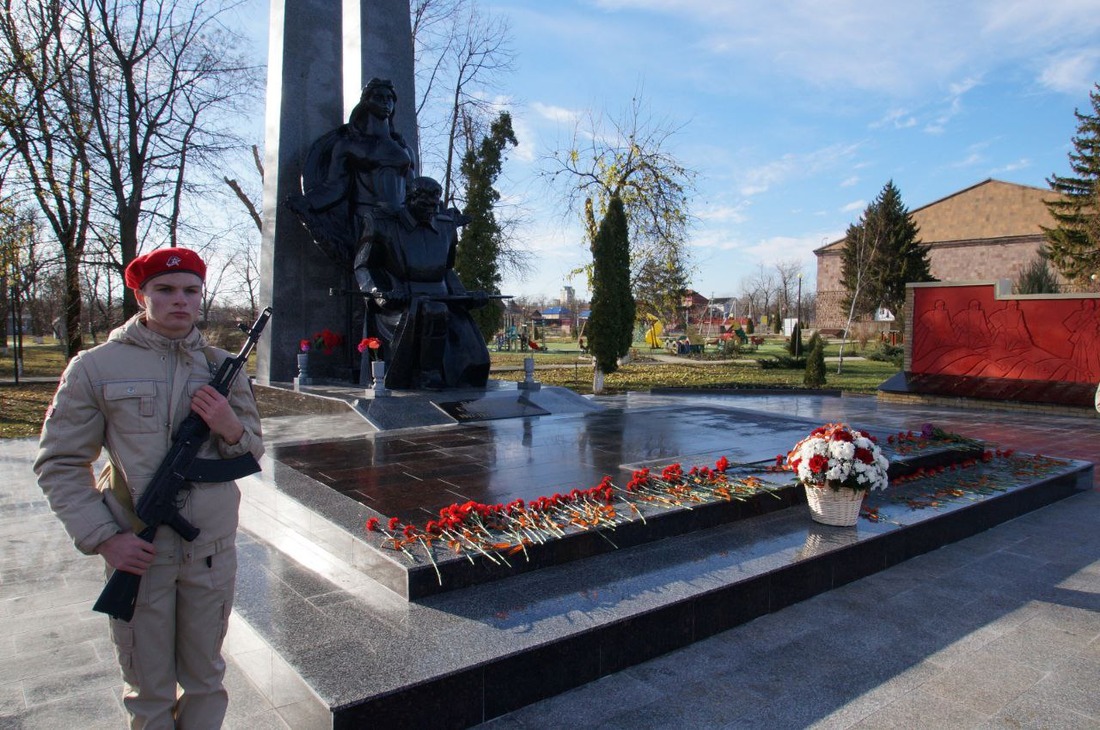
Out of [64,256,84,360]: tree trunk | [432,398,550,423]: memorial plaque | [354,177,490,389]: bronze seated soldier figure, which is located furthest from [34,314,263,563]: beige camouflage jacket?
[64,256,84,360]: tree trunk

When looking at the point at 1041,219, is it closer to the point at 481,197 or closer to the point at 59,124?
the point at 481,197

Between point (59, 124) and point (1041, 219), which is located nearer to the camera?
point (59, 124)

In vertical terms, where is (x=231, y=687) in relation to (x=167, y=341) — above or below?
below

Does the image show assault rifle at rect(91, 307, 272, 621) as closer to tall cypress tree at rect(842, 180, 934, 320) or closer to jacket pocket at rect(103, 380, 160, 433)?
jacket pocket at rect(103, 380, 160, 433)

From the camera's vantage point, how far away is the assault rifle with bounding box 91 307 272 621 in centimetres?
205

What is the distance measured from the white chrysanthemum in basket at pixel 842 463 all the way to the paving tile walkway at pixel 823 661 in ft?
2.07

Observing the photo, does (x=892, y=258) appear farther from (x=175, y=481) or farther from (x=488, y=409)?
(x=175, y=481)

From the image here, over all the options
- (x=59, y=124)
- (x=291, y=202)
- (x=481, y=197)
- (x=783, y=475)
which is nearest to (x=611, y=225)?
(x=481, y=197)

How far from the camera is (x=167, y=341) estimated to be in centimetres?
224

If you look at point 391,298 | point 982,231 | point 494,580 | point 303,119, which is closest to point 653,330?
point 303,119

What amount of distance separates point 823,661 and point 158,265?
326 centimetres

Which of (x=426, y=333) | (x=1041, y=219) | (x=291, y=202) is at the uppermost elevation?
(x=1041, y=219)

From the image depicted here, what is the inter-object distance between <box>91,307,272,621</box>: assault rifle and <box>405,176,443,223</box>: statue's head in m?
7.04

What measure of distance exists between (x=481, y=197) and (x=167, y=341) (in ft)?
71.9
